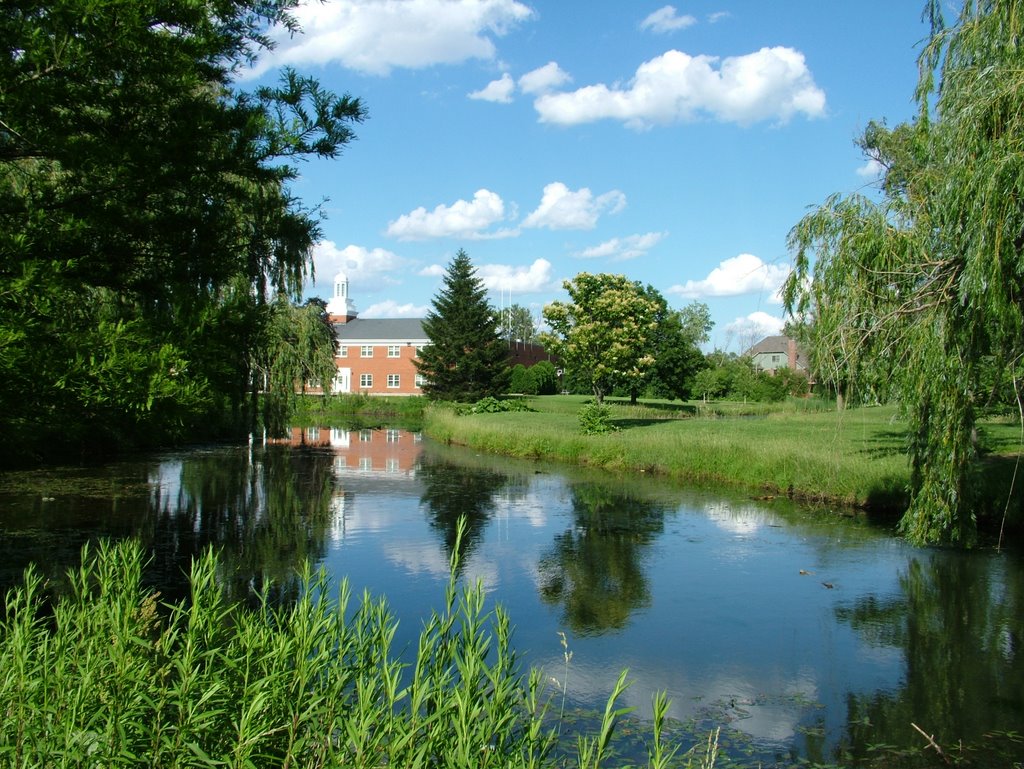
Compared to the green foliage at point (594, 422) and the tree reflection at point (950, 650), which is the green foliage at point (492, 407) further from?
the tree reflection at point (950, 650)

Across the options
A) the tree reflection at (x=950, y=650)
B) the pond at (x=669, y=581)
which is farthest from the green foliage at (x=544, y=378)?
the tree reflection at (x=950, y=650)

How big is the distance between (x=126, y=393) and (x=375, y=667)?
6.61 ft

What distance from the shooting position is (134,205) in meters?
5.62

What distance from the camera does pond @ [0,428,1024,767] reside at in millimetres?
6309

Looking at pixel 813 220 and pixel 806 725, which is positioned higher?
pixel 813 220

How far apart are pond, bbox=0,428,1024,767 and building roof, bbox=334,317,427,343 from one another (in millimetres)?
43000

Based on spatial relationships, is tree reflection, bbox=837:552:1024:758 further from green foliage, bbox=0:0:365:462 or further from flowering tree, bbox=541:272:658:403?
flowering tree, bbox=541:272:658:403

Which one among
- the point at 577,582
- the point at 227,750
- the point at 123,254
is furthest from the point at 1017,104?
the point at 227,750

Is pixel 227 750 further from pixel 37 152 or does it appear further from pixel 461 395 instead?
pixel 461 395

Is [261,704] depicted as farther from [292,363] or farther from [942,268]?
[292,363]

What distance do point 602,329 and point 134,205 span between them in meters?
23.9

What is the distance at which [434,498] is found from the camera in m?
16.8

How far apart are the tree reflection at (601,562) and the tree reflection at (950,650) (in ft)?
8.08

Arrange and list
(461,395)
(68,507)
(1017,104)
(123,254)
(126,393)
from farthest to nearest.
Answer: (461,395) < (68,507) < (1017,104) < (123,254) < (126,393)
